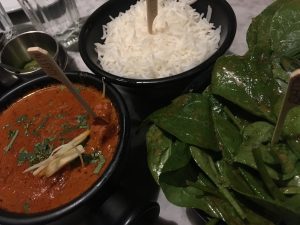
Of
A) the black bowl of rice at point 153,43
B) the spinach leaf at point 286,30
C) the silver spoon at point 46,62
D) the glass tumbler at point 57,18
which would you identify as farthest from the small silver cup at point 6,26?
the spinach leaf at point 286,30

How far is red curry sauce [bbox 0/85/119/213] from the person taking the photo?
93 cm

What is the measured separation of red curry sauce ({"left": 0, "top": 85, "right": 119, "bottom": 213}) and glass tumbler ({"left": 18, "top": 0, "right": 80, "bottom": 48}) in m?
0.52

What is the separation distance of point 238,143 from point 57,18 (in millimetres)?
1102

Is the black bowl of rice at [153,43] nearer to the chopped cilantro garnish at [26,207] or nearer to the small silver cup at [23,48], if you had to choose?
the small silver cup at [23,48]

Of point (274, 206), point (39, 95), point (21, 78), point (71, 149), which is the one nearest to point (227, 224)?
point (274, 206)

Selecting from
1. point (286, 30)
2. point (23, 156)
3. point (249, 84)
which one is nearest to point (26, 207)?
point (23, 156)

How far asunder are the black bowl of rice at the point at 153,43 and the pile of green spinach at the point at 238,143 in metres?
0.17

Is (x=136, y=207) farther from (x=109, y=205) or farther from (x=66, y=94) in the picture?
(x=66, y=94)

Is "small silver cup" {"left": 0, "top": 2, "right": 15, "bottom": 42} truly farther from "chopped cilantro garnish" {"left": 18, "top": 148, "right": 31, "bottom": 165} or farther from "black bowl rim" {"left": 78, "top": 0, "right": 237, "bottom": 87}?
"chopped cilantro garnish" {"left": 18, "top": 148, "right": 31, "bottom": 165}

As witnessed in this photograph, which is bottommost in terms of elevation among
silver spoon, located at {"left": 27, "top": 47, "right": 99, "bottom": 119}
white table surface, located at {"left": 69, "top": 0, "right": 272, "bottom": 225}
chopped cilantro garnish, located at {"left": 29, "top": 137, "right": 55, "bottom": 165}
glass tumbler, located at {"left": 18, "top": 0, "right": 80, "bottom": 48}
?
white table surface, located at {"left": 69, "top": 0, "right": 272, "bottom": 225}

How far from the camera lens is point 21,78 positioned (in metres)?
1.28

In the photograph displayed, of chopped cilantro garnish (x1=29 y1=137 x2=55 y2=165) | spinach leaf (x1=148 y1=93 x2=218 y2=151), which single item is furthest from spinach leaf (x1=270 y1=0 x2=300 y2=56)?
chopped cilantro garnish (x1=29 y1=137 x2=55 y2=165)

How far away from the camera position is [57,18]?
162cm

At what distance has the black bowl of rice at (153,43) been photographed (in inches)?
45.3
